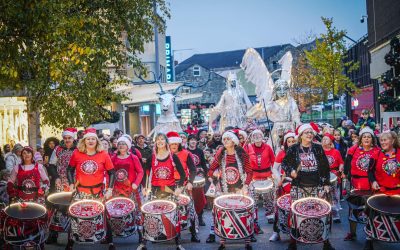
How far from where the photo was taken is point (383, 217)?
24.3ft

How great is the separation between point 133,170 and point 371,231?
4290 mm

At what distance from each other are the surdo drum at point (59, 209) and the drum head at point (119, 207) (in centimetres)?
68

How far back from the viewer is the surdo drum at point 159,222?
8.15 m

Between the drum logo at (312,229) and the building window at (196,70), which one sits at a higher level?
the building window at (196,70)

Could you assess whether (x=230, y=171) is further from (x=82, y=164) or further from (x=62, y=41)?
(x=62, y=41)

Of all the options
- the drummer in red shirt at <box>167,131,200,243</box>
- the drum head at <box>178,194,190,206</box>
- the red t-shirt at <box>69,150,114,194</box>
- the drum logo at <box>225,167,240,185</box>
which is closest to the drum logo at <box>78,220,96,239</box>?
the red t-shirt at <box>69,150,114,194</box>

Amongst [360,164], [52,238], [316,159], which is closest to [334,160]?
[360,164]

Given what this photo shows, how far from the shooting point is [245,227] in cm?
812

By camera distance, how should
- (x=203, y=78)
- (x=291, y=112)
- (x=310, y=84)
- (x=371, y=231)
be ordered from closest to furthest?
(x=371, y=231), (x=291, y=112), (x=310, y=84), (x=203, y=78)

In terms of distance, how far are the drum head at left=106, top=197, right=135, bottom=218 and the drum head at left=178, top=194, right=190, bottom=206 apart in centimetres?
83

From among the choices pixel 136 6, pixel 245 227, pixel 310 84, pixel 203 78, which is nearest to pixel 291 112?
pixel 136 6

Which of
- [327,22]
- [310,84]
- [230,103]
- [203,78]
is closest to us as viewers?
[230,103]

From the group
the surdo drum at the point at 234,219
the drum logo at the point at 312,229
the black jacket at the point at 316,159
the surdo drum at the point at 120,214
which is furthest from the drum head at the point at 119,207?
the drum logo at the point at 312,229

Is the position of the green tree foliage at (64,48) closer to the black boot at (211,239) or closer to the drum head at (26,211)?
the drum head at (26,211)
